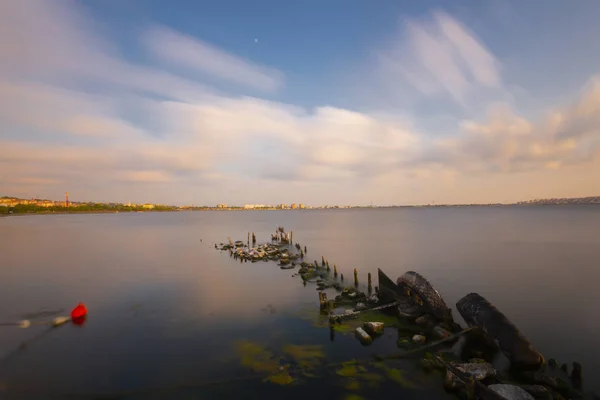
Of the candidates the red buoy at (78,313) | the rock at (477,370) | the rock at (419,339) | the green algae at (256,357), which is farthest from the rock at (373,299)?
the red buoy at (78,313)

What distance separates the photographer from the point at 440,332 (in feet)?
55.6

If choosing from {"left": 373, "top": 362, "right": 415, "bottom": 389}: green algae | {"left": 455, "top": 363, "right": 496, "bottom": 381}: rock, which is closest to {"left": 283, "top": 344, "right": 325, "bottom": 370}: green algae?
{"left": 373, "top": 362, "right": 415, "bottom": 389}: green algae

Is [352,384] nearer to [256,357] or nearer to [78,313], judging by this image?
[256,357]

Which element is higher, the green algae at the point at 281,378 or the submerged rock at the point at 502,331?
the submerged rock at the point at 502,331

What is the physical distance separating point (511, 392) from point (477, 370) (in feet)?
5.55

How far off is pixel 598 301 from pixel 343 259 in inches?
1117

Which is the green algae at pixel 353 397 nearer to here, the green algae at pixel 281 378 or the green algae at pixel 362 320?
the green algae at pixel 281 378

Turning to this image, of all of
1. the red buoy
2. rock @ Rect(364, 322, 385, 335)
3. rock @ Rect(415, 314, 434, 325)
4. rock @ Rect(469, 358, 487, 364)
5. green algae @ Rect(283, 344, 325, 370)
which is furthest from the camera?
the red buoy

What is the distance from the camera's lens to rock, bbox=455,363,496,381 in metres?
12.4

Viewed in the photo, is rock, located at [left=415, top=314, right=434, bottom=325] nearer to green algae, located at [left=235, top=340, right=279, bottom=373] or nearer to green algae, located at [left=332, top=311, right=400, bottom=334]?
green algae, located at [left=332, top=311, right=400, bottom=334]

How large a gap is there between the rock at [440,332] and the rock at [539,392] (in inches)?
187

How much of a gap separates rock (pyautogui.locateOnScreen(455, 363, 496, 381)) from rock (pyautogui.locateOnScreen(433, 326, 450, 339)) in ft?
11.2

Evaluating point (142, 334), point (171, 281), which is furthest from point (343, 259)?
point (142, 334)

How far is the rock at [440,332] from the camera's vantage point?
16625 millimetres
